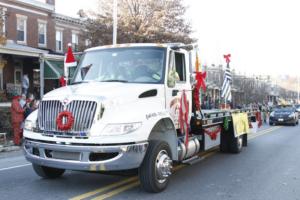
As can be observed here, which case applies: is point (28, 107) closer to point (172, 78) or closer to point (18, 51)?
point (172, 78)

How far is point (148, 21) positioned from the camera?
91.4ft

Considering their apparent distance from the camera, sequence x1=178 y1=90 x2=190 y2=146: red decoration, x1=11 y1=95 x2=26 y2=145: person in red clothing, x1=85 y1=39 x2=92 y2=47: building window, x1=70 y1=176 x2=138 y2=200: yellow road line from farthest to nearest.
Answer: x1=85 y1=39 x2=92 y2=47: building window < x1=11 y1=95 x2=26 y2=145: person in red clothing < x1=178 y1=90 x2=190 y2=146: red decoration < x1=70 y1=176 x2=138 y2=200: yellow road line

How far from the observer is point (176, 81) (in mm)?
7465

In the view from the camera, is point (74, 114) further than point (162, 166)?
No

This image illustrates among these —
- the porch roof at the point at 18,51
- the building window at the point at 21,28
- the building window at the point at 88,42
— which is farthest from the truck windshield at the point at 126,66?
the building window at the point at 21,28

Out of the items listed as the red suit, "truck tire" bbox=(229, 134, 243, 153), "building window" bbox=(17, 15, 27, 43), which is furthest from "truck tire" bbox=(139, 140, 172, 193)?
"building window" bbox=(17, 15, 27, 43)

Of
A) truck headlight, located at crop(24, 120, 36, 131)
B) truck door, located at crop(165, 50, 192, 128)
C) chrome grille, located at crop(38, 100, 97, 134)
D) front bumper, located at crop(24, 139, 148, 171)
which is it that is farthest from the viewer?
truck door, located at crop(165, 50, 192, 128)

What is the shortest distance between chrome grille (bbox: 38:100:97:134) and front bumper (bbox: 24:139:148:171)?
0.28m

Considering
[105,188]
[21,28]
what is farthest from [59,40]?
[105,188]

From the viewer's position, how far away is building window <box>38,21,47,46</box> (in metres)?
32.1

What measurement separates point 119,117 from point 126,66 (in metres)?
1.50

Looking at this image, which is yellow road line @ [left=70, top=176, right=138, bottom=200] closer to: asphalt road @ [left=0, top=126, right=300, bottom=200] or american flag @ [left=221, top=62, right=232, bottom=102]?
asphalt road @ [left=0, top=126, right=300, bottom=200]

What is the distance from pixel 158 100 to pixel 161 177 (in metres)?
1.29

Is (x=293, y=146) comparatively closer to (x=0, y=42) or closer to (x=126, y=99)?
(x=126, y=99)
